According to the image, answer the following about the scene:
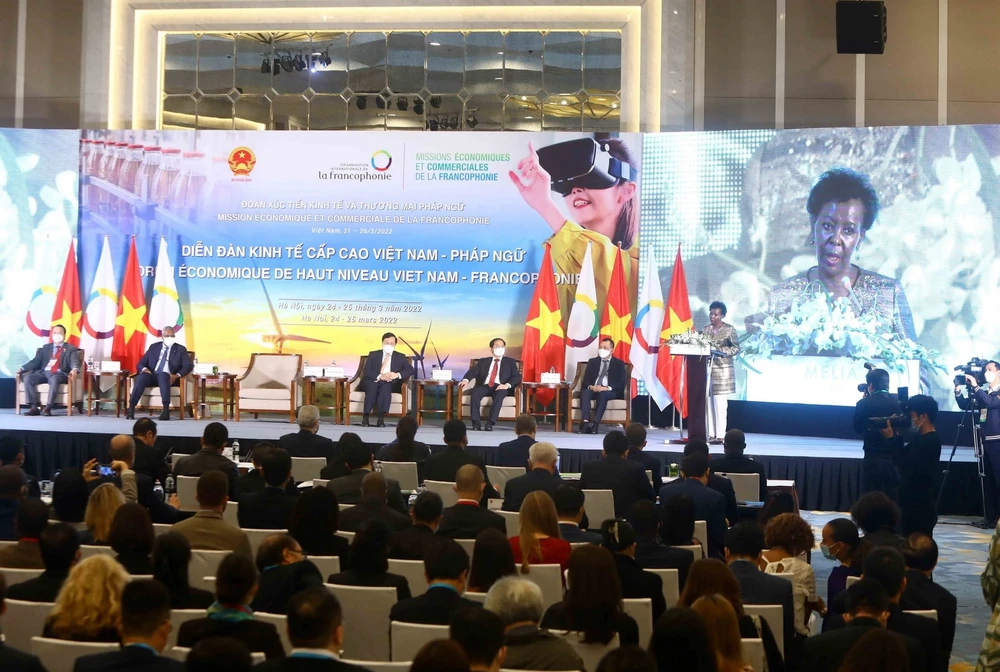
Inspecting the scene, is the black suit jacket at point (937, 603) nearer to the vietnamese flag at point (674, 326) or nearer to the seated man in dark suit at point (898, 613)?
the seated man in dark suit at point (898, 613)

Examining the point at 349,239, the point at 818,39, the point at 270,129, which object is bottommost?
the point at 349,239

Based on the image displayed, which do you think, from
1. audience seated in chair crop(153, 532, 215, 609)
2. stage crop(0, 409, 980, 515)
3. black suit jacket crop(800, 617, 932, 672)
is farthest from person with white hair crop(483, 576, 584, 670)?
stage crop(0, 409, 980, 515)

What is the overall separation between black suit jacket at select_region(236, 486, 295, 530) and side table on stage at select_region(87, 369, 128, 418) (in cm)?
792

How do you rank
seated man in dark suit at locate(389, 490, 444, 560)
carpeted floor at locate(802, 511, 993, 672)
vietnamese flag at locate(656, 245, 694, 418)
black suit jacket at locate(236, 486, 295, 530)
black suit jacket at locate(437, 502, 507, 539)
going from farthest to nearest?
vietnamese flag at locate(656, 245, 694, 418), carpeted floor at locate(802, 511, 993, 672), black suit jacket at locate(236, 486, 295, 530), black suit jacket at locate(437, 502, 507, 539), seated man in dark suit at locate(389, 490, 444, 560)

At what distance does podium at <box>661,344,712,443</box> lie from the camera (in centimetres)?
1004

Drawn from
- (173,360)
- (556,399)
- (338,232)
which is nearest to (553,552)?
(556,399)

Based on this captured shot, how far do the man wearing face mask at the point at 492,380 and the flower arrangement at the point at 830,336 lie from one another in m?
2.73

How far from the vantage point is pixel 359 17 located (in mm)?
14117

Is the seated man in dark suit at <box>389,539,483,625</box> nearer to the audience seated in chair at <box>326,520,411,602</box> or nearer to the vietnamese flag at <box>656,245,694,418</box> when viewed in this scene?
the audience seated in chair at <box>326,520,411,602</box>

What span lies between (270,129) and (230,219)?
4.36ft

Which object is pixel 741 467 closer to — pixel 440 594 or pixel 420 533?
pixel 420 533

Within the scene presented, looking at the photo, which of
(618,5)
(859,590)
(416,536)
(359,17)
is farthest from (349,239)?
(859,590)

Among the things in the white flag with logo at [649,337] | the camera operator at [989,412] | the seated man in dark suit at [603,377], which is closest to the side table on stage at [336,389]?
the seated man in dark suit at [603,377]

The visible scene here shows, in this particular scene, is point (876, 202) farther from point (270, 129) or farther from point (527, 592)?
point (527, 592)
